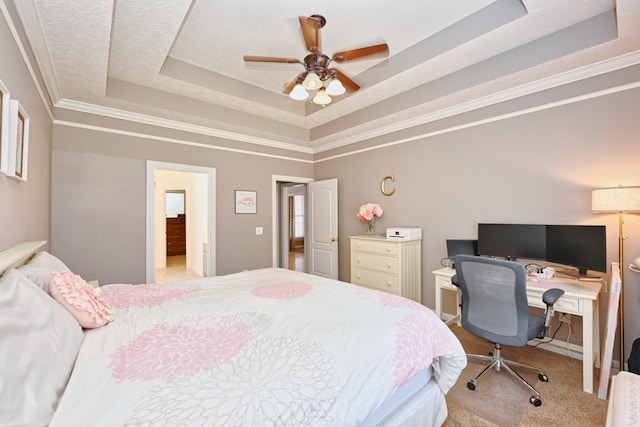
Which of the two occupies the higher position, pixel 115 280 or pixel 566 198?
pixel 566 198

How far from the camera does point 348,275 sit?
4.68 m

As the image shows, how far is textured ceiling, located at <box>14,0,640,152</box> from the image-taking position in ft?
6.47

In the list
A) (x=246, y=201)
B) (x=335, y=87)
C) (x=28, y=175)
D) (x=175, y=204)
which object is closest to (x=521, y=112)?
(x=335, y=87)

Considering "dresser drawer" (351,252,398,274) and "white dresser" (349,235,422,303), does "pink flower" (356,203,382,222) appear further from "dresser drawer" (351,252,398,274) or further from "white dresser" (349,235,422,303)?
"dresser drawer" (351,252,398,274)

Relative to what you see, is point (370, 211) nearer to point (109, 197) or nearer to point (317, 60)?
point (317, 60)

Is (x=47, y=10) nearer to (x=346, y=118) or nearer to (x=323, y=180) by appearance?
(x=346, y=118)

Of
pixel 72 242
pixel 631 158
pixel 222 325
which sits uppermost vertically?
pixel 631 158

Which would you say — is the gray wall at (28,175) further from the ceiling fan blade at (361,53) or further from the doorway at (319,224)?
the doorway at (319,224)

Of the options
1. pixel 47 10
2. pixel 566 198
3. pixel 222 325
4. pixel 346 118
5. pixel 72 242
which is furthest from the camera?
pixel 346 118

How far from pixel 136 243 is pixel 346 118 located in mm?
3181

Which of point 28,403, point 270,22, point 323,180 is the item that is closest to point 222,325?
point 28,403

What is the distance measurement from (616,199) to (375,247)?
2.23m

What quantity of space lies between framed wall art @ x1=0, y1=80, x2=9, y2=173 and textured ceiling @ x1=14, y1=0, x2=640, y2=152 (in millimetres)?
610

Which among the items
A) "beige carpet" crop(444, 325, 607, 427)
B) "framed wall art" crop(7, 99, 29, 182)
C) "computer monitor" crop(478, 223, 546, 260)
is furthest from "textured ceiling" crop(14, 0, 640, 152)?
"beige carpet" crop(444, 325, 607, 427)
